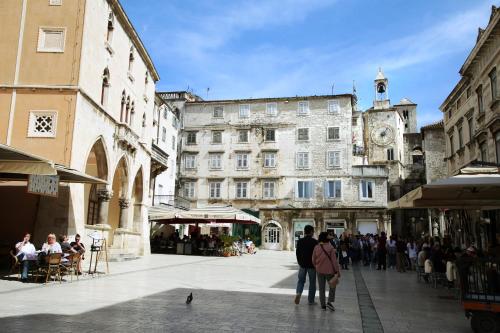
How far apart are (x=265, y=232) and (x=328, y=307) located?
112 feet

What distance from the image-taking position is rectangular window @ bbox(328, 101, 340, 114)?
4406 cm

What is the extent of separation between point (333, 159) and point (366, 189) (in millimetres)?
4317

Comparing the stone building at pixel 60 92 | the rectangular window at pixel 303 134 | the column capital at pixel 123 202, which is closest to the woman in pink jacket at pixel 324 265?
the stone building at pixel 60 92

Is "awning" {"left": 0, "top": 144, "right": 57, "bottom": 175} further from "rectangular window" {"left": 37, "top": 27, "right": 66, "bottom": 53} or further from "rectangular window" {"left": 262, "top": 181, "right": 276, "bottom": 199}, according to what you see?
"rectangular window" {"left": 262, "top": 181, "right": 276, "bottom": 199}

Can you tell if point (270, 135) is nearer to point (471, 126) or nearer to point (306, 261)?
point (471, 126)

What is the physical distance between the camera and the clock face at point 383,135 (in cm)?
5403

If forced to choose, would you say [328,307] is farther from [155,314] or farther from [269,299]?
Answer: [155,314]

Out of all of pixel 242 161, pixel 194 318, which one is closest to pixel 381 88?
pixel 242 161

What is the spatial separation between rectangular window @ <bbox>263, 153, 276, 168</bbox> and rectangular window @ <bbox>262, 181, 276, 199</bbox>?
1759 millimetres

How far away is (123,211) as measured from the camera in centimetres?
2255

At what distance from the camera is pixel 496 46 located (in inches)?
760

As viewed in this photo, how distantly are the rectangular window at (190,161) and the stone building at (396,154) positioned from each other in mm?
22326

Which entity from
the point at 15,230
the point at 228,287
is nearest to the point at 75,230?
the point at 15,230

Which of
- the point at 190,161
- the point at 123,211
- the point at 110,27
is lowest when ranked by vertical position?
the point at 123,211
